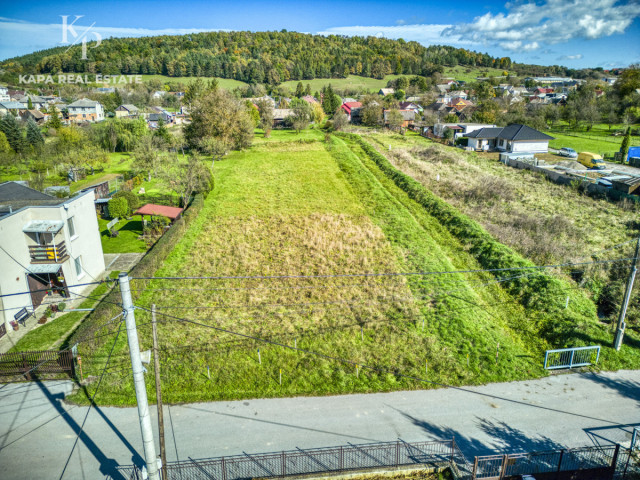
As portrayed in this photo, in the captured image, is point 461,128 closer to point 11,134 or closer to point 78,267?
point 78,267

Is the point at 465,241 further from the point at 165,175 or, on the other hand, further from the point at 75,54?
the point at 75,54

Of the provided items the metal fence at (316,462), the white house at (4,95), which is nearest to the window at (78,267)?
the metal fence at (316,462)

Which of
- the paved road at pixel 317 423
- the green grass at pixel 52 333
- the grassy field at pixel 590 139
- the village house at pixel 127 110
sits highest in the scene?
the village house at pixel 127 110

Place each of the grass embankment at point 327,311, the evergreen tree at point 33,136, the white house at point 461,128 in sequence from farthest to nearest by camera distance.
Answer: the white house at point 461,128 < the evergreen tree at point 33,136 < the grass embankment at point 327,311

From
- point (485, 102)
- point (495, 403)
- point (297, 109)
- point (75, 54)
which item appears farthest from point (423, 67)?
point (495, 403)

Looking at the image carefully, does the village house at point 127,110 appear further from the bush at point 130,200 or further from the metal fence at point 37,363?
the metal fence at point 37,363

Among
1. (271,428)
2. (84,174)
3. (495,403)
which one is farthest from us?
(84,174)
